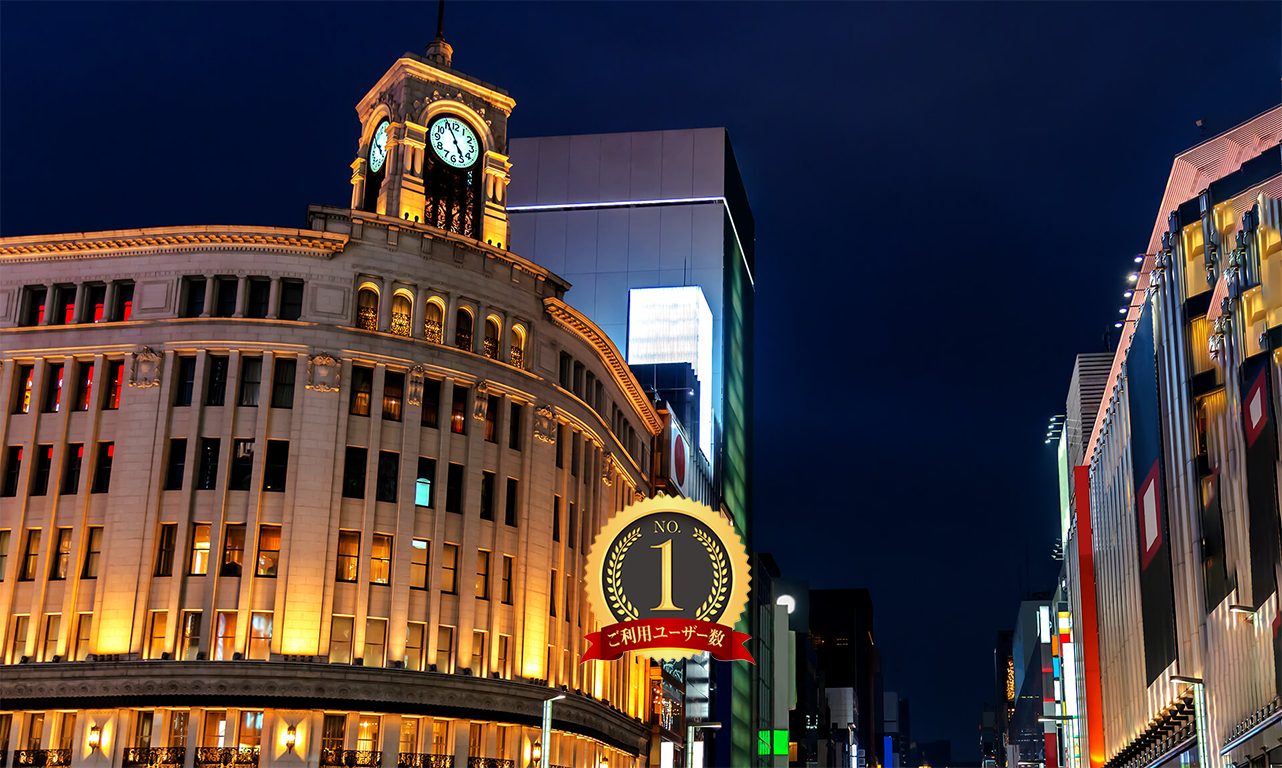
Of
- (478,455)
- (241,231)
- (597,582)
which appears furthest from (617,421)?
(597,582)

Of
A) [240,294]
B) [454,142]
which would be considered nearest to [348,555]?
[240,294]

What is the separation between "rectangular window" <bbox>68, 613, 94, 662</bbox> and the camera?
53312mm

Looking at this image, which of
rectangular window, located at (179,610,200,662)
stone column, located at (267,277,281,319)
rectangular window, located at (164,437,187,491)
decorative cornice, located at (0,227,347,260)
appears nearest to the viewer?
rectangular window, located at (179,610,200,662)

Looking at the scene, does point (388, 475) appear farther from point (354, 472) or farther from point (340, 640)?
point (340, 640)

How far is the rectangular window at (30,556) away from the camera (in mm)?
54875

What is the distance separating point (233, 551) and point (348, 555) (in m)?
4.51

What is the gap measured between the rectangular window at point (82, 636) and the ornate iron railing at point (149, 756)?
4.27 m

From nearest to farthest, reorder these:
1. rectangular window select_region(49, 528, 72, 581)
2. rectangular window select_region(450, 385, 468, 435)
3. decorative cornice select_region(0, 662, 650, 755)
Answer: decorative cornice select_region(0, 662, 650, 755), rectangular window select_region(49, 528, 72, 581), rectangular window select_region(450, 385, 468, 435)

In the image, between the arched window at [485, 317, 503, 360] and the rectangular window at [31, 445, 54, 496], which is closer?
the rectangular window at [31, 445, 54, 496]

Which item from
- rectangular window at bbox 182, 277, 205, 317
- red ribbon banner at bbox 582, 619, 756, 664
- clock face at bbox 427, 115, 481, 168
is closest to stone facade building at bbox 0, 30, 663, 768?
rectangular window at bbox 182, 277, 205, 317

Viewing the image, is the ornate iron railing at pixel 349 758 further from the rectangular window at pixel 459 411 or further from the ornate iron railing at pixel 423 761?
the rectangular window at pixel 459 411

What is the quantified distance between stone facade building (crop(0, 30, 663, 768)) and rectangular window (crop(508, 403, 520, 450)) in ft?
0.48

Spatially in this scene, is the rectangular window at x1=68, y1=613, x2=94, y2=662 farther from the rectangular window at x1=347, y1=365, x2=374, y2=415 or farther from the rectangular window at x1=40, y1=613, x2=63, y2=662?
the rectangular window at x1=347, y1=365, x2=374, y2=415

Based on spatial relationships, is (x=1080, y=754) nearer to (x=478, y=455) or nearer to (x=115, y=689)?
(x=478, y=455)
